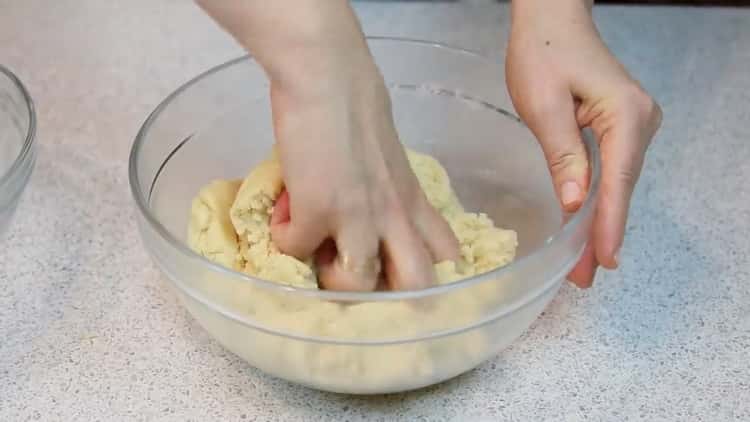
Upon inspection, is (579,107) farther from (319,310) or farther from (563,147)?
(319,310)

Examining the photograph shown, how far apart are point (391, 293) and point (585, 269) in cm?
21

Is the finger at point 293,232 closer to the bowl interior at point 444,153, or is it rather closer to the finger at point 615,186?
the bowl interior at point 444,153

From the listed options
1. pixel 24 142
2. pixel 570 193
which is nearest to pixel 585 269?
pixel 570 193

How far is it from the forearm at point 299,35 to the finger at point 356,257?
11 centimetres

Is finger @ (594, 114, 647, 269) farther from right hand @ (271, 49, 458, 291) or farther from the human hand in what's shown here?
right hand @ (271, 49, 458, 291)

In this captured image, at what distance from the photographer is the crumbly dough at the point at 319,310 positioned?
57cm

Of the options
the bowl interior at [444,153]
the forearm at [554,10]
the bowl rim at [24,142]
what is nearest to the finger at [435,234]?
the bowl interior at [444,153]

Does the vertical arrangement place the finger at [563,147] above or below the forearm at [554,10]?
below

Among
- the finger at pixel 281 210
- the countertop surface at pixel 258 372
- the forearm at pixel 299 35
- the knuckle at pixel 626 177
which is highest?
the forearm at pixel 299 35

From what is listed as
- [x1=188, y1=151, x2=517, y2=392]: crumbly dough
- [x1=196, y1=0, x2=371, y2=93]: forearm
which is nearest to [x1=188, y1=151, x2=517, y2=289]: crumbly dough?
[x1=188, y1=151, x2=517, y2=392]: crumbly dough

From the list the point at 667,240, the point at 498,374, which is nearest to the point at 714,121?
the point at 667,240

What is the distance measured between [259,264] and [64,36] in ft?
1.98

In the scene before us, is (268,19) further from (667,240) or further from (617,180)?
(667,240)

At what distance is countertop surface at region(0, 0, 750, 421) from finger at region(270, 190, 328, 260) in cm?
11
